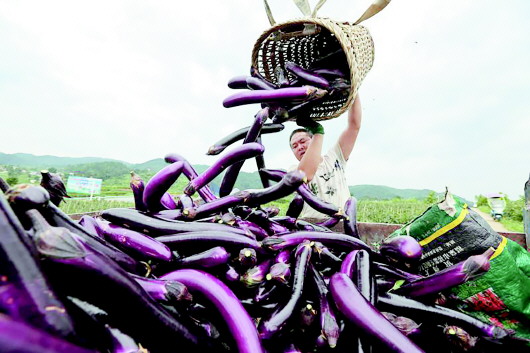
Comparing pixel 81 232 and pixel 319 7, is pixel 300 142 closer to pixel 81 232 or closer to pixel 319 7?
pixel 319 7

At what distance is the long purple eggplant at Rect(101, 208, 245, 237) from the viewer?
73cm

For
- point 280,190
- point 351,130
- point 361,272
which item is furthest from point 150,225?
point 351,130

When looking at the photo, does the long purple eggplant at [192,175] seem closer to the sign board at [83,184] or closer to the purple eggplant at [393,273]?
the purple eggplant at [393,273]

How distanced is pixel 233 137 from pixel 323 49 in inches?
29.2

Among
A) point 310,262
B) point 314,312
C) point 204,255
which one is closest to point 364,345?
point 314,312

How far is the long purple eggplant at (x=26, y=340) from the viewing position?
29cm

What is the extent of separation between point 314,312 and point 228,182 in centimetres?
54

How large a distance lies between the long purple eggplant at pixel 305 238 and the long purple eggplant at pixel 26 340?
46 cm

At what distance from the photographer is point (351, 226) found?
1022mm

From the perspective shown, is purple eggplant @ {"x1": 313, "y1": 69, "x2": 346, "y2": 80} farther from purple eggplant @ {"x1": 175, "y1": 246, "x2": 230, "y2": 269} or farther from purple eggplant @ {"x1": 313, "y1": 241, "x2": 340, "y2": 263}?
purple eggplant @ {"x1": 175, "y1": 246, "x2": 230, "y2": 269}

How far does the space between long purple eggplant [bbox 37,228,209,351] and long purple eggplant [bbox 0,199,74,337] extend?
0.03 meters

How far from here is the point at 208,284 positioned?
593 mm

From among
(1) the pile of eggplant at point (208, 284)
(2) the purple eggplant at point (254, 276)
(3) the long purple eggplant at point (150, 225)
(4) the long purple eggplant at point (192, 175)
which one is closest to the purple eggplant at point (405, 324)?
(1) the pile of eggplant at point (208, 284)

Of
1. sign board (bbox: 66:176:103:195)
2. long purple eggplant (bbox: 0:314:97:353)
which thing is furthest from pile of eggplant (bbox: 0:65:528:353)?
sign board (bbox: 66:176:103:195)
